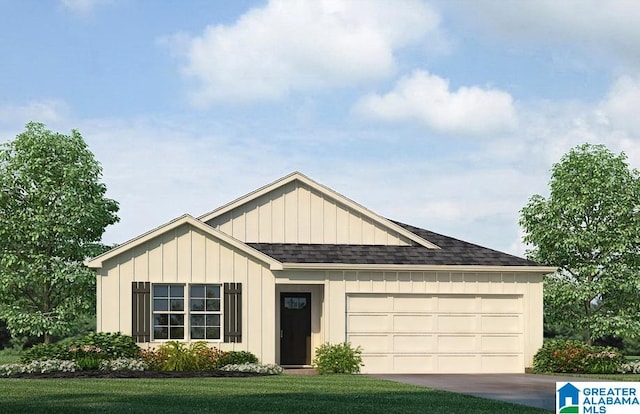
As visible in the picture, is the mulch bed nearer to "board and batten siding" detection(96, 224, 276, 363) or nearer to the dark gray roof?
"board and batten siding" detection(96, 224, 276, 363)

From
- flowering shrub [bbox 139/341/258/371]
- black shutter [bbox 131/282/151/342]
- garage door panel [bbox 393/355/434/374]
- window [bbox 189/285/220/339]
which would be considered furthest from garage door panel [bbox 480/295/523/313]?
black shutter [bbox 131/282/151/342]

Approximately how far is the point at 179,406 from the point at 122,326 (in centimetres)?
1013

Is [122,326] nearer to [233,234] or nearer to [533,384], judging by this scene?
[233,234]

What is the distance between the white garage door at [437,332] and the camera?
29.2 meters

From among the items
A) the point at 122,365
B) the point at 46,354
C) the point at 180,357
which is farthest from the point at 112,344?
the point at 180,357

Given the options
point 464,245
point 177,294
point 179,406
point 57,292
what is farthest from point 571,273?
point 179,406

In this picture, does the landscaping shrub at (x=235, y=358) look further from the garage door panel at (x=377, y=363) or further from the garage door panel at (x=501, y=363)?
the garage door panel at (x=501, y=363)

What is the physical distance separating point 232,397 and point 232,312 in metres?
8.82

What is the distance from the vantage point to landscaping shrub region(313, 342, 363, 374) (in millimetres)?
27828

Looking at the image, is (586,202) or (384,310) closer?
(384,310)

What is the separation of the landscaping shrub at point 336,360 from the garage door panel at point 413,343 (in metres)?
1.40

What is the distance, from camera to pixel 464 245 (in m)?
31.5

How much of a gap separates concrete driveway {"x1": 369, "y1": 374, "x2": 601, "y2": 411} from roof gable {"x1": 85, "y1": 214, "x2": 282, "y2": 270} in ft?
14.3

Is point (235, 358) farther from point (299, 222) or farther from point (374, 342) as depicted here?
point (299, 222)
